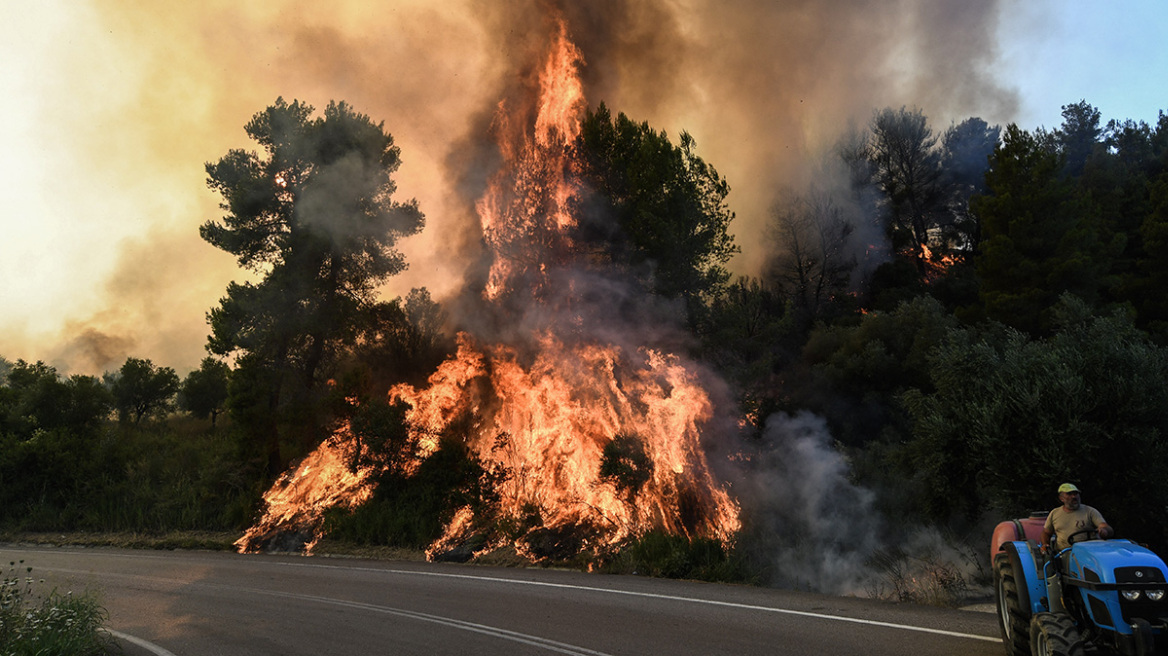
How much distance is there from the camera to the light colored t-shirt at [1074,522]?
21.4ft

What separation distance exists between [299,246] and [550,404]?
13.3m

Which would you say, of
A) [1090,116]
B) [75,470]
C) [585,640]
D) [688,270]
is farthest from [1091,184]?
[75,470]

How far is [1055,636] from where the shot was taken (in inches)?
228

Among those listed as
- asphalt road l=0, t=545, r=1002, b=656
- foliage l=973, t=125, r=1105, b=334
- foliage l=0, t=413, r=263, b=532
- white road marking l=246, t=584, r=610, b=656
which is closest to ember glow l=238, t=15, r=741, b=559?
foliage l=0, t=413, r=263, b=532

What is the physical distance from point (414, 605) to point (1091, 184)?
4481 centimetres

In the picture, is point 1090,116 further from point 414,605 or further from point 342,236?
point 414,605

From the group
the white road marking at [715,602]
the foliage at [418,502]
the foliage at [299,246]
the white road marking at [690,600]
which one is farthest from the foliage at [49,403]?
the white road marking at [715,602]

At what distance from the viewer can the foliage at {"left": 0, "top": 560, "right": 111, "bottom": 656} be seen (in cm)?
801

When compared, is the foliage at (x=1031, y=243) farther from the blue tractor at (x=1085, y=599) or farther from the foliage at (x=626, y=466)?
the blue tractor at (x=1085, y=599)

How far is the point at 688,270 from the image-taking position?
24703 millimetres

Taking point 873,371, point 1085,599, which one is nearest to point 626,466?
point 1085,599

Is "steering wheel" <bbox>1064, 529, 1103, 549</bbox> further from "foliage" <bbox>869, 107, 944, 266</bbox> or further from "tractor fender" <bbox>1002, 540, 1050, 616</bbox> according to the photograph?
"foliage" <bbox>869, 107, 944, 266</bbox>

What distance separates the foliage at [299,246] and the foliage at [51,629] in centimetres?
1645

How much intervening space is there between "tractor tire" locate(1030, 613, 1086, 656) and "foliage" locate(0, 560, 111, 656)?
1030cm
